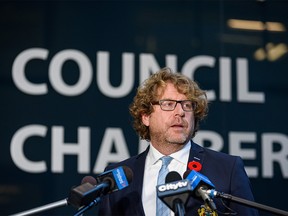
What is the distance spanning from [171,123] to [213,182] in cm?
42

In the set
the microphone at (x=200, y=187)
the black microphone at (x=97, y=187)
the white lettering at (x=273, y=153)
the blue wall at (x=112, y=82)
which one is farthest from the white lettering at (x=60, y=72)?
the microphone at (x=200, y=187)

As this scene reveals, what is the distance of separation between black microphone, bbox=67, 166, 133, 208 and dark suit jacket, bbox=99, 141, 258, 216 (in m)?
0.49

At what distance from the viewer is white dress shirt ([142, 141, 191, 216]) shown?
368 centimetres

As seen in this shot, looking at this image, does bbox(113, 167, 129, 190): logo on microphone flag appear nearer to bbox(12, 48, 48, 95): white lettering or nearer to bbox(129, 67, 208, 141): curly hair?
bbox(129, 67, 208, 141): curly hair

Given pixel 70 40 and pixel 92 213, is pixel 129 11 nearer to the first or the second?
pixel 70 40

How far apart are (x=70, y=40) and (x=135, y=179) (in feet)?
6.35

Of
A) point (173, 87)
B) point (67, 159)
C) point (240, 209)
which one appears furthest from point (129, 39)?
point (240, 209)

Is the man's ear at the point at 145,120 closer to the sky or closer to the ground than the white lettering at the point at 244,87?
closer to the ground

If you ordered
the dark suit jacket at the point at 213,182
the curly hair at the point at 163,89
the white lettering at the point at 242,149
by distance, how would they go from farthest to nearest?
the white lettering at the point at 242,149
the curly hair at the point at 163,89
the dark suit jacket at the point at 213,182

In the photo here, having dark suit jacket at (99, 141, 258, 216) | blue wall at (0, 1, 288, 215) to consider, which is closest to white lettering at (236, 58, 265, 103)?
blue wall at (0, 1, 288, 215)

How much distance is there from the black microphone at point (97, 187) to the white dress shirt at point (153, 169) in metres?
0.50

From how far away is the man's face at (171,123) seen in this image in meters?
3.79

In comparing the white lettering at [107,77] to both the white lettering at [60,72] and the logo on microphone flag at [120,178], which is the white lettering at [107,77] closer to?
the white lettering at [60,72]

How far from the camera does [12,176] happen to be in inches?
201
